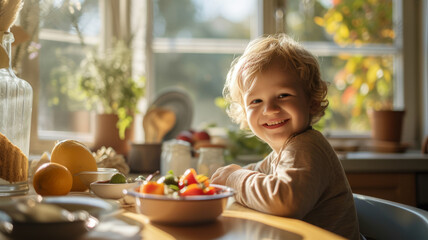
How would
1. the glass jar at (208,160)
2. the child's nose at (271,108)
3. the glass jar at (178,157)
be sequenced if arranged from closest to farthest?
the child's nose at (271,108)
the glass jar at (208,160)
the glass jar at (178,157)

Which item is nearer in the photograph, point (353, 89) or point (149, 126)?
point (149, 126)

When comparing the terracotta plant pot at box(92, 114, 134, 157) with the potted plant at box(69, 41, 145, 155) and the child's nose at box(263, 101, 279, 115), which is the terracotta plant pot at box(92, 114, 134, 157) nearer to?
the potted plant at box(69, 41, 145, 155)

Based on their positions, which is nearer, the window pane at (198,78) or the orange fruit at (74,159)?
the orange fruit at (74,159)

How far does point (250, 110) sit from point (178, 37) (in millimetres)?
1737

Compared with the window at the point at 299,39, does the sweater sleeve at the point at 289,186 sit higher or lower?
lower

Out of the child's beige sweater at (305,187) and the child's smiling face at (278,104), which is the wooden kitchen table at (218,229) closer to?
the child's beige sweater at (305,187)

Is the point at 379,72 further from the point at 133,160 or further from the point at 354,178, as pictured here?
A: the point at 133,160

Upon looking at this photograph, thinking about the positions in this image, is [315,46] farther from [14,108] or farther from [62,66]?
[14,108]

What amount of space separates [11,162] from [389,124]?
2.17 m

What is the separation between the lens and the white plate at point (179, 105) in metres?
2.42

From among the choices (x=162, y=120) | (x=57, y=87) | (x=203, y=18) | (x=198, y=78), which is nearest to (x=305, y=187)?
(x=162, y=120)

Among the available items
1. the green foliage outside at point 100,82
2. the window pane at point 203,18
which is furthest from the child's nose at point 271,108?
the window pane at point 203,18

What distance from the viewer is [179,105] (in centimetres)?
245

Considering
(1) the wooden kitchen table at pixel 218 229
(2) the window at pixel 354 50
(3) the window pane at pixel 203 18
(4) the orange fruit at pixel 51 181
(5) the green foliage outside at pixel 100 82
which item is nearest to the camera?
(1) the wooden kitchen table at pixel 218 229
